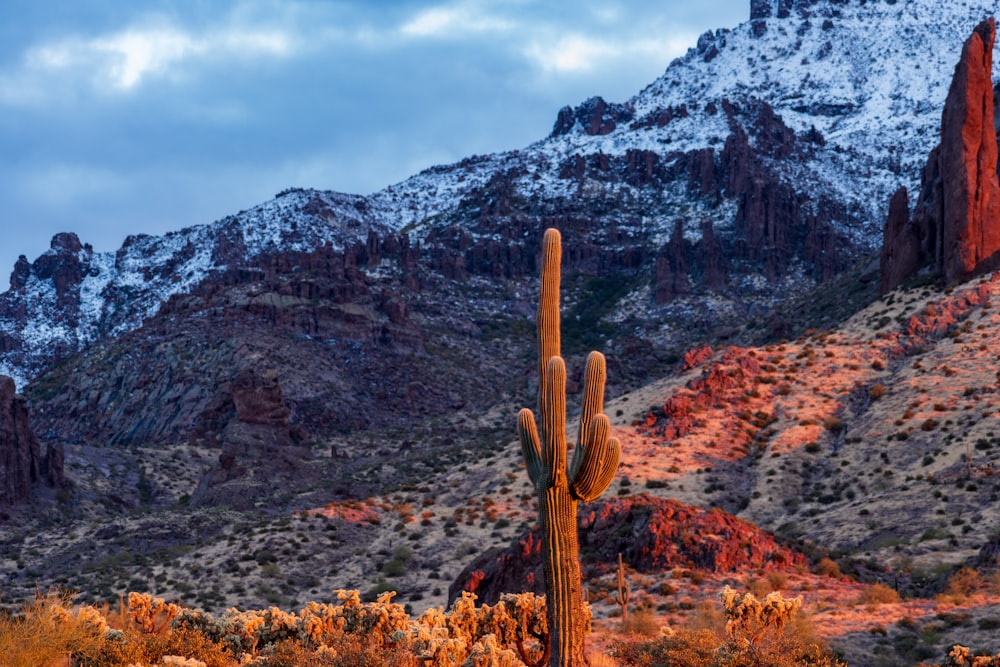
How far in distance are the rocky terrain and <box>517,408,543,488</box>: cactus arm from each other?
337 inches

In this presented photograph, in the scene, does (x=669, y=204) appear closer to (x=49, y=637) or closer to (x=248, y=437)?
(x=248, y=437)

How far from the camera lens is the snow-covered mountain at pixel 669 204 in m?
123

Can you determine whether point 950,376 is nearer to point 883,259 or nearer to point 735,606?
point 883,259

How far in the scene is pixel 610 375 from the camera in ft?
266

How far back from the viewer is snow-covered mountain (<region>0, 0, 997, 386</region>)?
123 m

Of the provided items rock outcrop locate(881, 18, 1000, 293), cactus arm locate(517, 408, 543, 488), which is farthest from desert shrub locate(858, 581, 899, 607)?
rock outcrop locate(881, 18, 1000, 293)

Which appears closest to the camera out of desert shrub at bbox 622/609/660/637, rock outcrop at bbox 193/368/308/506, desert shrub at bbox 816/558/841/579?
desert shrub at bbox 622/609/660/637

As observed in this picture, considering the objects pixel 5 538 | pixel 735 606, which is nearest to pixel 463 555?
pixel 735 606

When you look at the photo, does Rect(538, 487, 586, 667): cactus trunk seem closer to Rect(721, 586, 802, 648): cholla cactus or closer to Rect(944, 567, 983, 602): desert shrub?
Rect(721, 586, 802, 648): cholla cactus

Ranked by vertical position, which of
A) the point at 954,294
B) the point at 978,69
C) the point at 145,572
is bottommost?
the point at 145,572

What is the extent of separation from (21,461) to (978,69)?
A: 54636 mm

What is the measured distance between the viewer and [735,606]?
1897cm

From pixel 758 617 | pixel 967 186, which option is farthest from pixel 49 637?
pixel 967 186

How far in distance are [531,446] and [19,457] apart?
5014 centimetres
